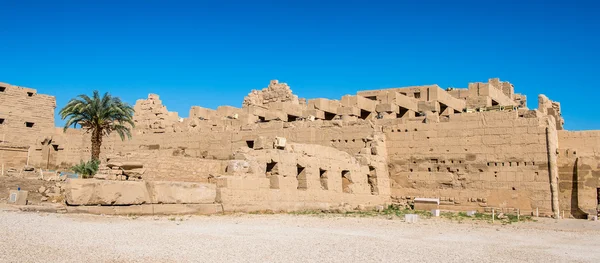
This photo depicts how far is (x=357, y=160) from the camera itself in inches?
764

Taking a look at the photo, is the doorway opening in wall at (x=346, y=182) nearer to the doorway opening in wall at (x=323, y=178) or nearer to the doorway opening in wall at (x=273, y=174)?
the doorway opening in wall at (x=323, y=178)

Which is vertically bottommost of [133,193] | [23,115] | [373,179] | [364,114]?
[133,193]

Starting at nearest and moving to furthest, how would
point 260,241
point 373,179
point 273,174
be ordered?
point 260,241 < point 273,174 < point 373,179

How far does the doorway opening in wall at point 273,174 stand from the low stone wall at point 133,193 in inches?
83.2

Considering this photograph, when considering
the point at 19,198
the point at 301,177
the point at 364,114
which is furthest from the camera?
the point at 364,114

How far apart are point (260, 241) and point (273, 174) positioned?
6.64m

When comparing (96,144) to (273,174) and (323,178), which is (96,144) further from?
(273,174)

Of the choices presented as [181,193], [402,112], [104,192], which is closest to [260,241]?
[104,192]

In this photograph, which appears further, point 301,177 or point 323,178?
point 323,178

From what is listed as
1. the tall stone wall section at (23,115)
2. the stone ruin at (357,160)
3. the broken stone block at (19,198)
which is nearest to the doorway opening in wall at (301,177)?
the stone ruin at (357,160)

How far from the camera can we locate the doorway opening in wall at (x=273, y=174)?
15.1m

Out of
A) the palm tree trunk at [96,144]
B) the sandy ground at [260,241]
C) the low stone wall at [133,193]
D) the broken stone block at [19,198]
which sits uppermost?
the palm tree trunk at [96,144]

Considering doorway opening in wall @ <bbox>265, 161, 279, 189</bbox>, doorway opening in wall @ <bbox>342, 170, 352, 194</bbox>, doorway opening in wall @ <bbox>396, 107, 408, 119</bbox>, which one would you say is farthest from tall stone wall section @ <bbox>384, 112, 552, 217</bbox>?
doorway opening in wall @ <bbox>265, 161, 279, 189</bbox>

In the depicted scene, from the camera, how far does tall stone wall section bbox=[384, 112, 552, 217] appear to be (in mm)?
18312
